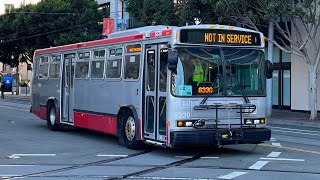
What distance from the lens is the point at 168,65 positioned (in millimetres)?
11680

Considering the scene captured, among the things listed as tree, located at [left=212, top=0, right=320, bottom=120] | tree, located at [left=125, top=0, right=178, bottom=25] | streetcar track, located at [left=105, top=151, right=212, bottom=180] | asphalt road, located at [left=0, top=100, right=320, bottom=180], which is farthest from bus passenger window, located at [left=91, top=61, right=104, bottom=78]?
tree, located at [left=125, top=0, right=178, bottom=25]

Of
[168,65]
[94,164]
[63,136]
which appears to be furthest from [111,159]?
[63,136]

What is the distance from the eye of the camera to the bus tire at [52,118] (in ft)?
62.3

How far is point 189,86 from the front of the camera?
11930mm

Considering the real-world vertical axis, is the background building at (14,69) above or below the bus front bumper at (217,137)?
above

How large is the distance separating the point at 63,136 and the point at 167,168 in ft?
24.5

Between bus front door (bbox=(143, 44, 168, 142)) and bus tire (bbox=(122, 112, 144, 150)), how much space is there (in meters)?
0.54

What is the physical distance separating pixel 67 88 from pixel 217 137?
7.65m

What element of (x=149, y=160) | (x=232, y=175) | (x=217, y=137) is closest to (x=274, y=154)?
(x=217, y=137)

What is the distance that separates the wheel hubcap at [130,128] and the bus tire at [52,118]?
18.4ft

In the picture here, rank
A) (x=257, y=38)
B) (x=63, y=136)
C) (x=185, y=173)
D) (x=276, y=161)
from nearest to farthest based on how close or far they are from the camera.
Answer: (x=185, y=173), (x=276, y=161), (x=257, y=38), (x=63, y=136)

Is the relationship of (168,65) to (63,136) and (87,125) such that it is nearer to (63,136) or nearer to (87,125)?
(87,125)

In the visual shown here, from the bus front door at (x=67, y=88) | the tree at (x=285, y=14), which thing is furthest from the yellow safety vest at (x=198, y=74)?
the tree at (x=285, y=14)

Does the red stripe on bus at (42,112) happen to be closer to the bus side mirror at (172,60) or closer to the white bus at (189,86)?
the white bus at (189,86)
